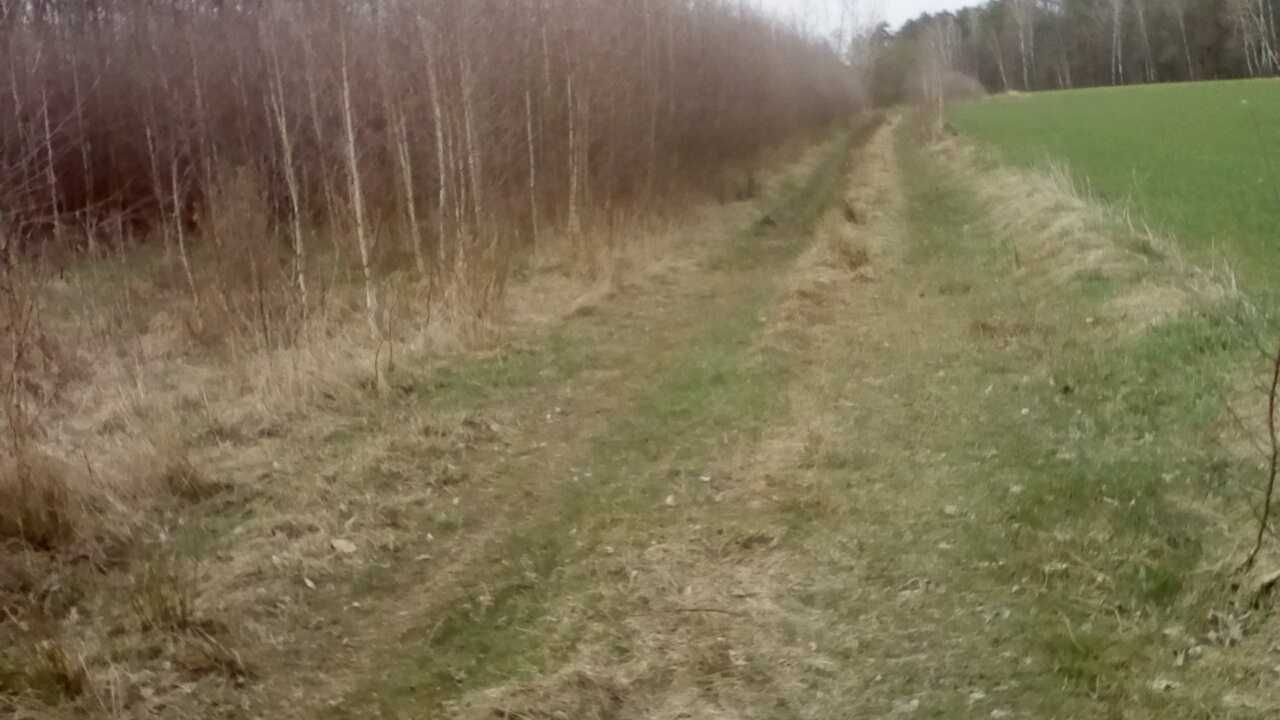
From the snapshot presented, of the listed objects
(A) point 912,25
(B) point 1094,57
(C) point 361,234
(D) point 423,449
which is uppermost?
(A) point 912,25

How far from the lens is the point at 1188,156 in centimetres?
1919

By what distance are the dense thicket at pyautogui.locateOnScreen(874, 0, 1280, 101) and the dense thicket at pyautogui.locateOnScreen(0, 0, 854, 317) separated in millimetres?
20838

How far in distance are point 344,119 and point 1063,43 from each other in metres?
70.7

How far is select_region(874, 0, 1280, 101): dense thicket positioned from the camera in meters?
37.7

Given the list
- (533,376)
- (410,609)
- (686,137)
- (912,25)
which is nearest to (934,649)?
(410,609)

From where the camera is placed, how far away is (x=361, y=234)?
32.3ft

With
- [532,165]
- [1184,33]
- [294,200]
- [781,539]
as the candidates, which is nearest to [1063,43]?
[1184,33]

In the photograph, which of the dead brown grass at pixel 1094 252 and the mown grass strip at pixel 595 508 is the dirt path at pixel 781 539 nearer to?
the mown grass strip at pixel 595 508

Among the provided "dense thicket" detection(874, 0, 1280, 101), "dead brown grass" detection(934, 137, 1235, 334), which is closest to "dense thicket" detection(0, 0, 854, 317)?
"dead brown grass" detection(934, 137, 1235, 334)

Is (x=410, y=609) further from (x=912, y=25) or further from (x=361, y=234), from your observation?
(x=912, y=25)

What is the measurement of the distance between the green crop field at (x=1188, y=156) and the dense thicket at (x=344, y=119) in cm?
753

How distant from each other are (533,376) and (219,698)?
16.1 feet

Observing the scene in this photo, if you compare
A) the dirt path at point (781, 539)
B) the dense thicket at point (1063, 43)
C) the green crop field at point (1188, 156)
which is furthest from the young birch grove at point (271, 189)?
the dense thicket at point (1063, 43)

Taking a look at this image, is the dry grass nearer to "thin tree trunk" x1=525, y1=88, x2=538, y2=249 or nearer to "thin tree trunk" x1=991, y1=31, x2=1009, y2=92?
"thin tree trunk" x1=525, y1=88, x2=538, y2=249
